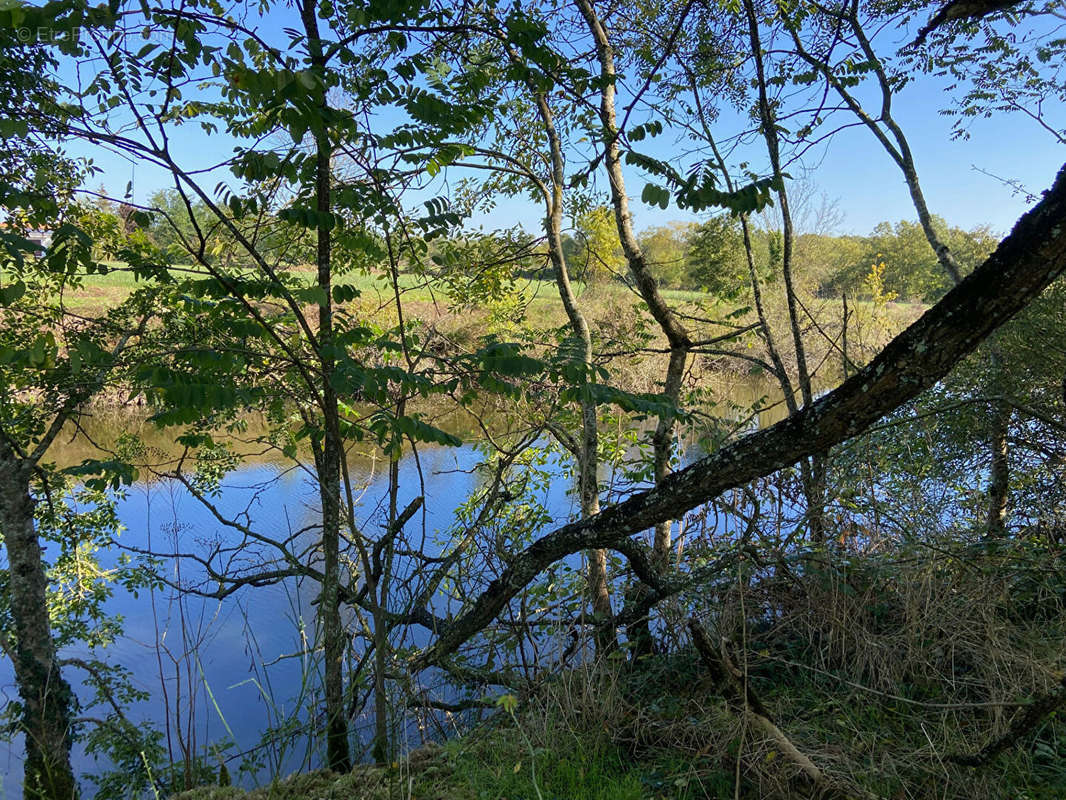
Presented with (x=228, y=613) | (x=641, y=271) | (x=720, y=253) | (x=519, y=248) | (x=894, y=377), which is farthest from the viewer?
(x=720, y=253)

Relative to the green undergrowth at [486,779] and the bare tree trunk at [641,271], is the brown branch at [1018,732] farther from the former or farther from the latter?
the bare tree trunk at [641,271]

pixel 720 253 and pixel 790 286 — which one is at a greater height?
pixel 720 253

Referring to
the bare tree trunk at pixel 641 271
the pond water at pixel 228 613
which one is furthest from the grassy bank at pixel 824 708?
the pond water at pixel 228 613

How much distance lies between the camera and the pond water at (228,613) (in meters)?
5.45

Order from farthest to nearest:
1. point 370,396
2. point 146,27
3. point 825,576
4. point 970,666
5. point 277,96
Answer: point 825,576 < point 970,666 < point 370,396 < point 146,27 < point 277,96

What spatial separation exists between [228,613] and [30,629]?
93.0 inches

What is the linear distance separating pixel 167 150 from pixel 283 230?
2.69 metres

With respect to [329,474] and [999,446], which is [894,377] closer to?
[329,474]

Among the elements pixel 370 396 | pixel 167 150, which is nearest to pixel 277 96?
pixel 167 150

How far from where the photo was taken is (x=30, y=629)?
4980mm

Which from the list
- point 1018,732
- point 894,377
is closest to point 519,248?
point 894,377

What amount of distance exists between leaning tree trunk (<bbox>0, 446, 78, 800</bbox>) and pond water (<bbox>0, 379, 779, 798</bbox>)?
0.39m

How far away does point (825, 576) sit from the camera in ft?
12.0

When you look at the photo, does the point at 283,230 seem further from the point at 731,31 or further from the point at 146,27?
the point at 731,31
